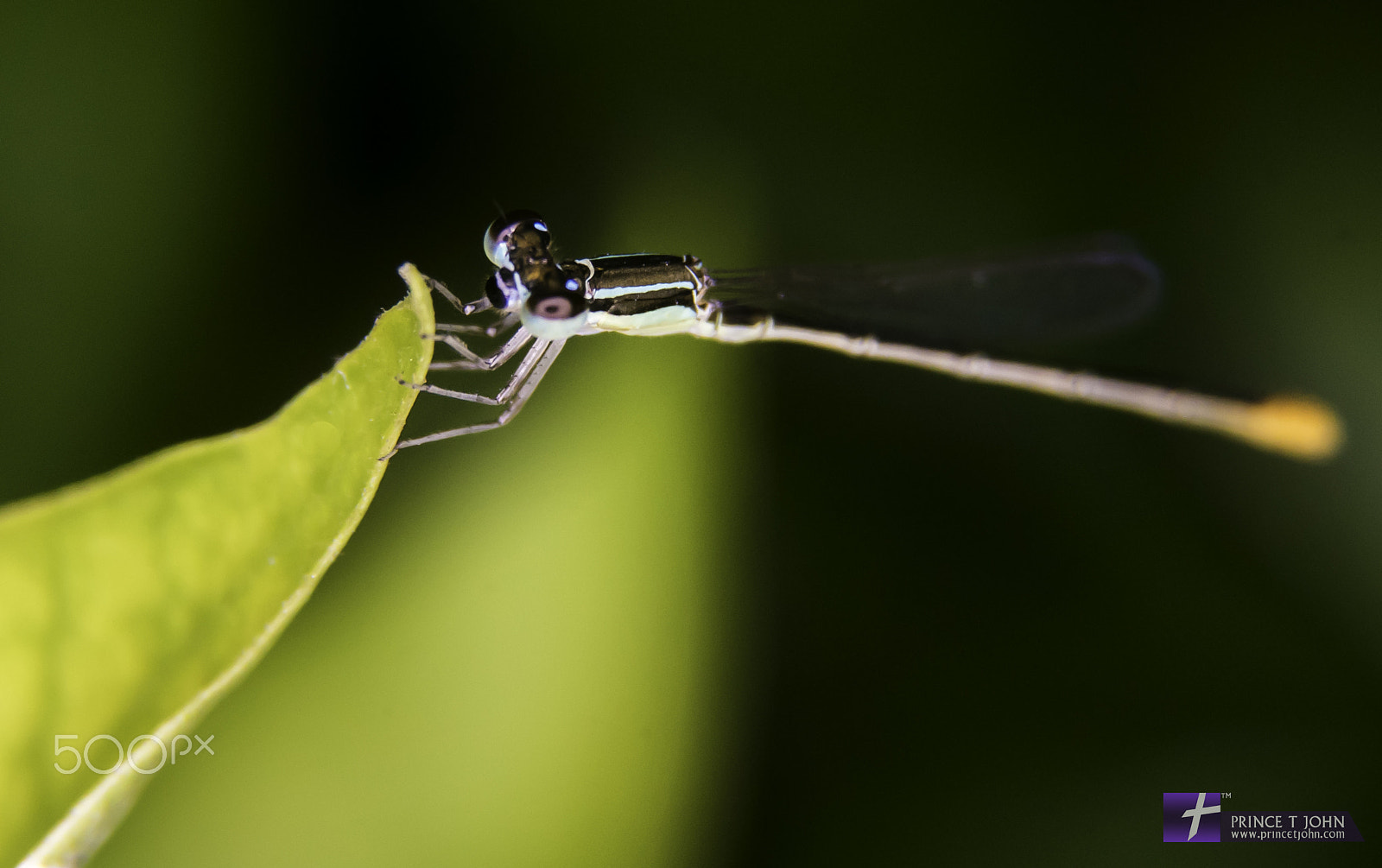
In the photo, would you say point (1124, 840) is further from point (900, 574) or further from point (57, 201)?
point (57, 201)

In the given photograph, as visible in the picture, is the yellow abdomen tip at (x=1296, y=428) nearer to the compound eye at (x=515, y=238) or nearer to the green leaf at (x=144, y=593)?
the compound eye at (x=515, y=238)

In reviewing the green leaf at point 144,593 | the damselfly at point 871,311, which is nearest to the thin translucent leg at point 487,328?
the damselfly at point 871,311

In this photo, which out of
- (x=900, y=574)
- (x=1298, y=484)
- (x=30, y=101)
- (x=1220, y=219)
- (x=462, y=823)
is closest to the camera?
(x=462, y=823)

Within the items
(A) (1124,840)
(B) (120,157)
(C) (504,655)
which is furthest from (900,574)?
(B) (120,157)

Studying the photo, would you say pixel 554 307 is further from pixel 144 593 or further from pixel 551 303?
pixel 144 593

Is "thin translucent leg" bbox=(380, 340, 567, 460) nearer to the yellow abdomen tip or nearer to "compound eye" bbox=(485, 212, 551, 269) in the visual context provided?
"compound eye" bbox=(485, 212, 551, 269)

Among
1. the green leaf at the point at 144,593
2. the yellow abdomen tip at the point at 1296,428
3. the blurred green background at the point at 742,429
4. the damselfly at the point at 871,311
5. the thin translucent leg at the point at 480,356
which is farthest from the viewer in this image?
the yellow abdomen tip at the point at 1296,428
